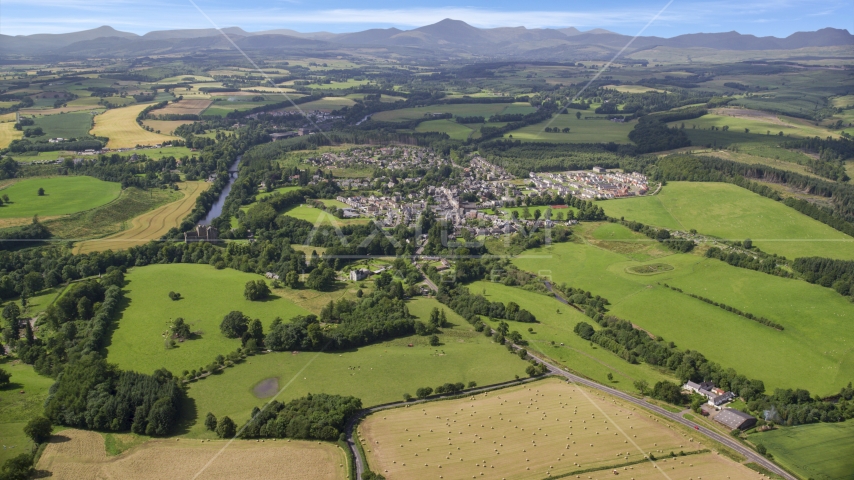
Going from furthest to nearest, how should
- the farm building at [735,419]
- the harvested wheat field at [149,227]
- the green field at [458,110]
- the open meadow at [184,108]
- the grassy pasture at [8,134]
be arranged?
the green field at [458,110] < the open meadow at [184,108] < the grassy pasture at [8,134] < the harvested wheat field at [149,227] < the farm building at [735,419]

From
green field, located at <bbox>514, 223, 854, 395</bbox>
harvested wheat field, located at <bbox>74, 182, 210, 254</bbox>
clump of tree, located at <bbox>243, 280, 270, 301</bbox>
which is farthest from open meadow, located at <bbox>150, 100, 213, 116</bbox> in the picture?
green field, located at <bbox>514, 223, 854, 395</bbox>

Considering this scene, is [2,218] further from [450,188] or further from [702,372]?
[702,372]

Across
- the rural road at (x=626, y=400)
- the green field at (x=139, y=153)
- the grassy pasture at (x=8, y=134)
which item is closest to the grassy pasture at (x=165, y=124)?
the green field at (x=139, y=153)

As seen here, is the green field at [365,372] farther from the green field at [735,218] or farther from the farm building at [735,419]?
the green field at [735,218]

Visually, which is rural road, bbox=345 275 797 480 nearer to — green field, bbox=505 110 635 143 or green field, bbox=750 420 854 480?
green field, bbox=750 420 854 480

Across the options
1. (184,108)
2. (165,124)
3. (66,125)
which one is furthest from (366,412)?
(184,108)
